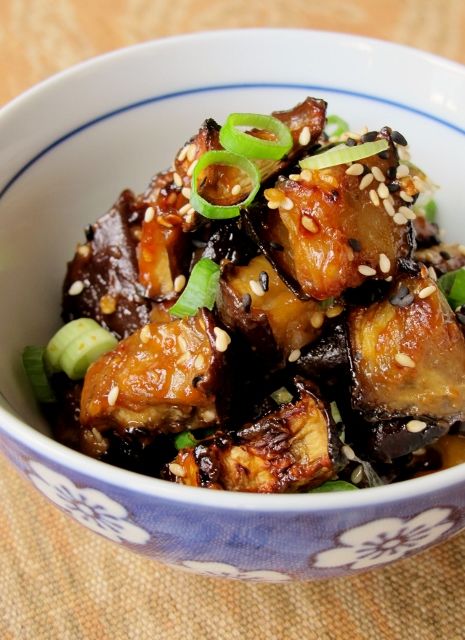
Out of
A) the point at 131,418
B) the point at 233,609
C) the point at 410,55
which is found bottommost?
the point at 233,609

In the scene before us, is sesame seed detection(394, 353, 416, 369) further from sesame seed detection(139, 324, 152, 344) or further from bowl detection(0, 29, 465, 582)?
sesame seed detection(139, 324, 152, 344)

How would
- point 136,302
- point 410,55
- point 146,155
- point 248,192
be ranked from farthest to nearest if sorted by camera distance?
1. point 146,155
2. point 410,55
3. point 136,302
4. point 248,192

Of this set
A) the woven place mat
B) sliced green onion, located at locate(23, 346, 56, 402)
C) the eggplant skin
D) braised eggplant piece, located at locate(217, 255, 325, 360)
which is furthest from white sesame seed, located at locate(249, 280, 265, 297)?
the woven place mat

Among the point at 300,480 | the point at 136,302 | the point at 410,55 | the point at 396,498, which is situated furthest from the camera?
the point at 410,55

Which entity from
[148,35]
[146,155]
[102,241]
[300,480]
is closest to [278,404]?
[300,480]

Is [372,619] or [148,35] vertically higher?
[148,35]

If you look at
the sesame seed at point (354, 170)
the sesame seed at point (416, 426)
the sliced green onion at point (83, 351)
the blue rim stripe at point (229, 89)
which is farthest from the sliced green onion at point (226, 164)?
the blue rim stripe at point (229, 89)

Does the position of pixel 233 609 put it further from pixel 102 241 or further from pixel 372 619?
pixel 102 241
